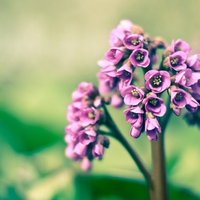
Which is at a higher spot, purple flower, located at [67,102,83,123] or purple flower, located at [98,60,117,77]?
purple flower, located at [98,60,117,77]

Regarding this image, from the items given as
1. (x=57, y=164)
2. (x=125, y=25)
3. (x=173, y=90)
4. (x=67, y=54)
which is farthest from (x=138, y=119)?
(x=67, y=54)

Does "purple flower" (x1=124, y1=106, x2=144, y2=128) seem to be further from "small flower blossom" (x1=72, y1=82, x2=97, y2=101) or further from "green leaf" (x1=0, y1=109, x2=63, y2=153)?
"green leaf" (x1=0, y1=109, x2=63, y2=153)

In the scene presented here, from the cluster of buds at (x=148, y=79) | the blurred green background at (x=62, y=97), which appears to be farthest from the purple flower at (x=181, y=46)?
the blurred green background at (x=62, y=97)

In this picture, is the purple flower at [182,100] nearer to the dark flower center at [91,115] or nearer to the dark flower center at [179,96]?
the dark flower center at [179,96]

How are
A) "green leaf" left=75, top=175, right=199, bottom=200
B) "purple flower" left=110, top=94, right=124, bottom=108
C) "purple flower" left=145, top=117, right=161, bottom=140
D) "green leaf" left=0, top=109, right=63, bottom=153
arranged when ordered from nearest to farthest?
"purple flower" left=145, top=117, right=161, bottom=140
"purple flower" left=110, top=94, right=124, bottom=108
"green leaf" left=75, top=175, right=199, bottom=200
"green leaf" left=0, top=109, right=63, bottom=153

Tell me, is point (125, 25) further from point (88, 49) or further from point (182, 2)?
point (182, 2)

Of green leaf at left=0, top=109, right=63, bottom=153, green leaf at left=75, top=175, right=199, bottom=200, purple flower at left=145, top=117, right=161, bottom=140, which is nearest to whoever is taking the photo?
purple flower at left=145, top=117, right=161, bottom=140

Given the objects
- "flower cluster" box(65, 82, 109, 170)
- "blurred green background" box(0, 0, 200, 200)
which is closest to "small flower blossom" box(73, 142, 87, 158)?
"flower cluster" box(65, 82, 109, 170)
